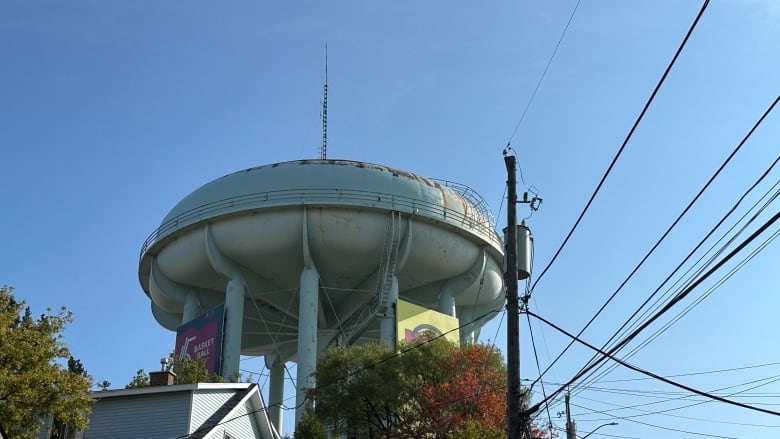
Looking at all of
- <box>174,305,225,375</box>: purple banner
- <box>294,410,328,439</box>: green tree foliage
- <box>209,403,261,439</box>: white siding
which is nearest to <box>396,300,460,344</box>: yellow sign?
<box>174,305,225,375</box>: purple banner

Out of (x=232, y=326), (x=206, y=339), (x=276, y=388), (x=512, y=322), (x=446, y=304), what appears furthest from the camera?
(x=276, y=388)

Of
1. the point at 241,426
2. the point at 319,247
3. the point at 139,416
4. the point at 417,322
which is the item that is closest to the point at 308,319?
the point at 319,247

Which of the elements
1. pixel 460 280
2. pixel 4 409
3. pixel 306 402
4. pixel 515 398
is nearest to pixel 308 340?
pixel 306 402

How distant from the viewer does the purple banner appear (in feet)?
138

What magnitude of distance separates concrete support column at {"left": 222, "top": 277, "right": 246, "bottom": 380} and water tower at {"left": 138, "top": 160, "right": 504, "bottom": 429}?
0.04 metres

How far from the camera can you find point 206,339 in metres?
42.7

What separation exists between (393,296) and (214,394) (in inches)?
619

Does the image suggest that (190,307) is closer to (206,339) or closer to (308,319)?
(206,339)

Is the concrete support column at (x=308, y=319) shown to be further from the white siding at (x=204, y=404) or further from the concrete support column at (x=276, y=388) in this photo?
the white siding at (x=204, y=404)

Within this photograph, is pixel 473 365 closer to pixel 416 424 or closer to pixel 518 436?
pixel 416 424

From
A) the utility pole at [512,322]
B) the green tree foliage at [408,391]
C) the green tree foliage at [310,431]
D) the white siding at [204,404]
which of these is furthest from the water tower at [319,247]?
the utility pole at [512,322]

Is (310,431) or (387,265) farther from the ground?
(387,265)

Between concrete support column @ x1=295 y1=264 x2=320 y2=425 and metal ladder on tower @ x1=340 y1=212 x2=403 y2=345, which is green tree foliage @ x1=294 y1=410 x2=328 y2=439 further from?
metal ladder on tower @ x1=340 y1=212 x2=403 y2=345

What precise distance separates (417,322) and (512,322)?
24.8 m
